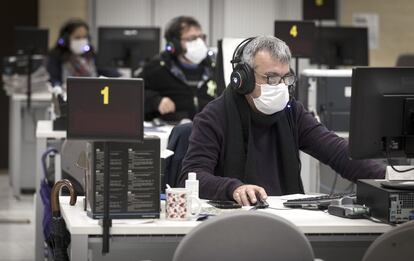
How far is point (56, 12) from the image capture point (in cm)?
1023

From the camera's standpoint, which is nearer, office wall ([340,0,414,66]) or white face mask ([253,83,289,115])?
white face mask ([253,83,289,115])

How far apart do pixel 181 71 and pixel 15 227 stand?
1.69m

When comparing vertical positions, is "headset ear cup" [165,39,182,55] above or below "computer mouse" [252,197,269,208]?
above

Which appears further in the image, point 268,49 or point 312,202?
point 268,49

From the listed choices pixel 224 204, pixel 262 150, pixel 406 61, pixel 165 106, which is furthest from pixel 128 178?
pixel 406 61

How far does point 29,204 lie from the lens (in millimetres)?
7840

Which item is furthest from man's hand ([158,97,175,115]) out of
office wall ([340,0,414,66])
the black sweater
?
office wall ([340,0,414,66])

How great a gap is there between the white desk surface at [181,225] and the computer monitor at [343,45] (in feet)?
16.0

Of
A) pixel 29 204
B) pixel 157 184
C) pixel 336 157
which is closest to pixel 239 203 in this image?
pixel 157 184

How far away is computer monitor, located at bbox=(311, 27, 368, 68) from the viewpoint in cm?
826

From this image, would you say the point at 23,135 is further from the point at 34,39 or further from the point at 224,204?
the point at 224,204

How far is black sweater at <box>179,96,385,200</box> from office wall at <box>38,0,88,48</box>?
6.46 m

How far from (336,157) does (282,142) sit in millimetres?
245

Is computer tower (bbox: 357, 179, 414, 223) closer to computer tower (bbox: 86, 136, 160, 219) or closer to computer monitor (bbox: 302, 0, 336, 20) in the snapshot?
computer tower (bbox: 86, 136, 160, 219)
